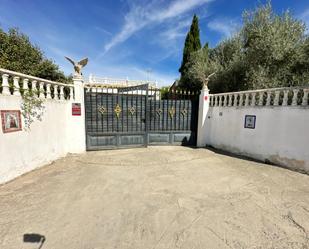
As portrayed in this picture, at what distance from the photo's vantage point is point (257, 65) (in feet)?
22.9

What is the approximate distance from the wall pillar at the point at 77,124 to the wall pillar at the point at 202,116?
15.8 ft

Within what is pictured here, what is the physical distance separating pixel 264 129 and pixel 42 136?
662 centimetres

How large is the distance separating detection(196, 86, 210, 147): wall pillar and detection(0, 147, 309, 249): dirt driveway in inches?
99.3

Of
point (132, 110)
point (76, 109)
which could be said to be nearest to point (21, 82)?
point (76, 109)

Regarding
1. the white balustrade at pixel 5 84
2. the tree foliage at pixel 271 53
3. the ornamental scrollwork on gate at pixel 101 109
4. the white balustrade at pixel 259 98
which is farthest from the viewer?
the tree foliage at pixel 271 53

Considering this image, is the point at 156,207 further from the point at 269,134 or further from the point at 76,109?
the point at 76,109

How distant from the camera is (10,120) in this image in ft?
11.3

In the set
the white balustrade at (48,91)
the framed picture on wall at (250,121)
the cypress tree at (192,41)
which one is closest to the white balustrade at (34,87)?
the white balustrade at (48,91)

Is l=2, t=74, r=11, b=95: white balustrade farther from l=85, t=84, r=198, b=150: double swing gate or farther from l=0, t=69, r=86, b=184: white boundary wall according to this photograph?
l=85, t=84, r=198, b=150: double swing gate

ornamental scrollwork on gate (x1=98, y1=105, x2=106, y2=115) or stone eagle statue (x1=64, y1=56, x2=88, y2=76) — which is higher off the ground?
stone eagle statue (x1=64, y1=56, x2=88, y2=76)

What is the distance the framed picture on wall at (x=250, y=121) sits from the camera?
207 inches

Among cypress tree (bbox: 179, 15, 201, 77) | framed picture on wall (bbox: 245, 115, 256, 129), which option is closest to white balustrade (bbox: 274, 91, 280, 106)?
framed picture on wall (bbox: 245, 115, 256, 129)

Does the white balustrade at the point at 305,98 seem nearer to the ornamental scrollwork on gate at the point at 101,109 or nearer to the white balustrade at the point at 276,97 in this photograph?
the white balustrade at the point at 276,97

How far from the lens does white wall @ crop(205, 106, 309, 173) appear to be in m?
4.14
